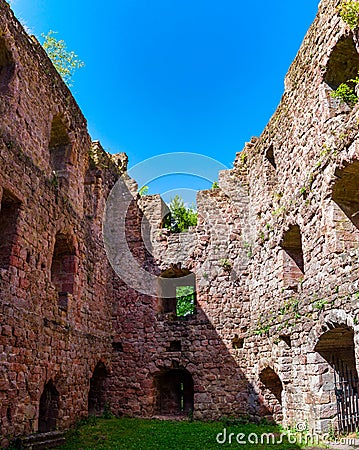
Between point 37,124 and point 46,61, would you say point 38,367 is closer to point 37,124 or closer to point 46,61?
point 37,124

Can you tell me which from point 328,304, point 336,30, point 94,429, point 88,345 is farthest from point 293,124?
point 94,429

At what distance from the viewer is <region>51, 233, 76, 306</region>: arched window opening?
10.6 meters

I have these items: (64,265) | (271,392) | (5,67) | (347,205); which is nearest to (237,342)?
(271,392)

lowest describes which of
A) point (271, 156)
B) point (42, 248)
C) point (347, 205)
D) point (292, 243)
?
point (42, 248)

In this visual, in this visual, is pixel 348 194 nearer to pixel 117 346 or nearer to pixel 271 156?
pixel 271 156

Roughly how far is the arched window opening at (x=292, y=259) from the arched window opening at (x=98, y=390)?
18.4 ft

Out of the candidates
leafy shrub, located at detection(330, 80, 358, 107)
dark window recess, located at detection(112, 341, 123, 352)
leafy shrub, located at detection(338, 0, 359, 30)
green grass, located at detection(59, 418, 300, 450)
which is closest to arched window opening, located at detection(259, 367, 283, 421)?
green grass, located at detection(59, 418, 300, 450)

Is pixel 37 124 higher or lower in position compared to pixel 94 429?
higher

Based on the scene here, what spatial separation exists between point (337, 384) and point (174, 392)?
6372 mm

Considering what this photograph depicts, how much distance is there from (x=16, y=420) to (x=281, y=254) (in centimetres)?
651

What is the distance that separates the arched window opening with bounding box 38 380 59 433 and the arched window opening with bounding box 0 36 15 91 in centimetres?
602

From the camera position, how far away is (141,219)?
14719mm

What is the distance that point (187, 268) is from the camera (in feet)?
45.2

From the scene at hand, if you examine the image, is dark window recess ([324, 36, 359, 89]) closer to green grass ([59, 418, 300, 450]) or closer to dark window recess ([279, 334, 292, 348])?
dark window recess ([279, 334, 292, 348])
